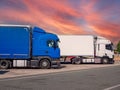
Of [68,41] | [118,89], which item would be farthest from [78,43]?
[118,89]

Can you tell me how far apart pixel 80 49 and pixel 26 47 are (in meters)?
14.4

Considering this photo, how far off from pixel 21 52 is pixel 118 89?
18.0 m

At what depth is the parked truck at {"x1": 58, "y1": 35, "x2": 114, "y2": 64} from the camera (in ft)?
152

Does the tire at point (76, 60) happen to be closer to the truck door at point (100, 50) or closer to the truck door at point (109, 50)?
the truck door at point (100, 50)

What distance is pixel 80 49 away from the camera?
4647cm

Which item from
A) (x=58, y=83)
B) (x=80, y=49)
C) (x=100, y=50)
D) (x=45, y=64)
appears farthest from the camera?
(x=100, y=50)

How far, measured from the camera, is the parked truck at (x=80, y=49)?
46.3m

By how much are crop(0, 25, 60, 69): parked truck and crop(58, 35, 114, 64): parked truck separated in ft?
40.6

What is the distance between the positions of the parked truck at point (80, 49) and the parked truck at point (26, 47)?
12.4 m

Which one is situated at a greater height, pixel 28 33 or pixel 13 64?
pixel 28 33

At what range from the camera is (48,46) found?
3369cm

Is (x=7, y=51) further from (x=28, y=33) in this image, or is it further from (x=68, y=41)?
(x=68, y=41)

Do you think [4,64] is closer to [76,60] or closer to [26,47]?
[26,47]

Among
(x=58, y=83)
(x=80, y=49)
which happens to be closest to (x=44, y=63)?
(x=80, y=49)
